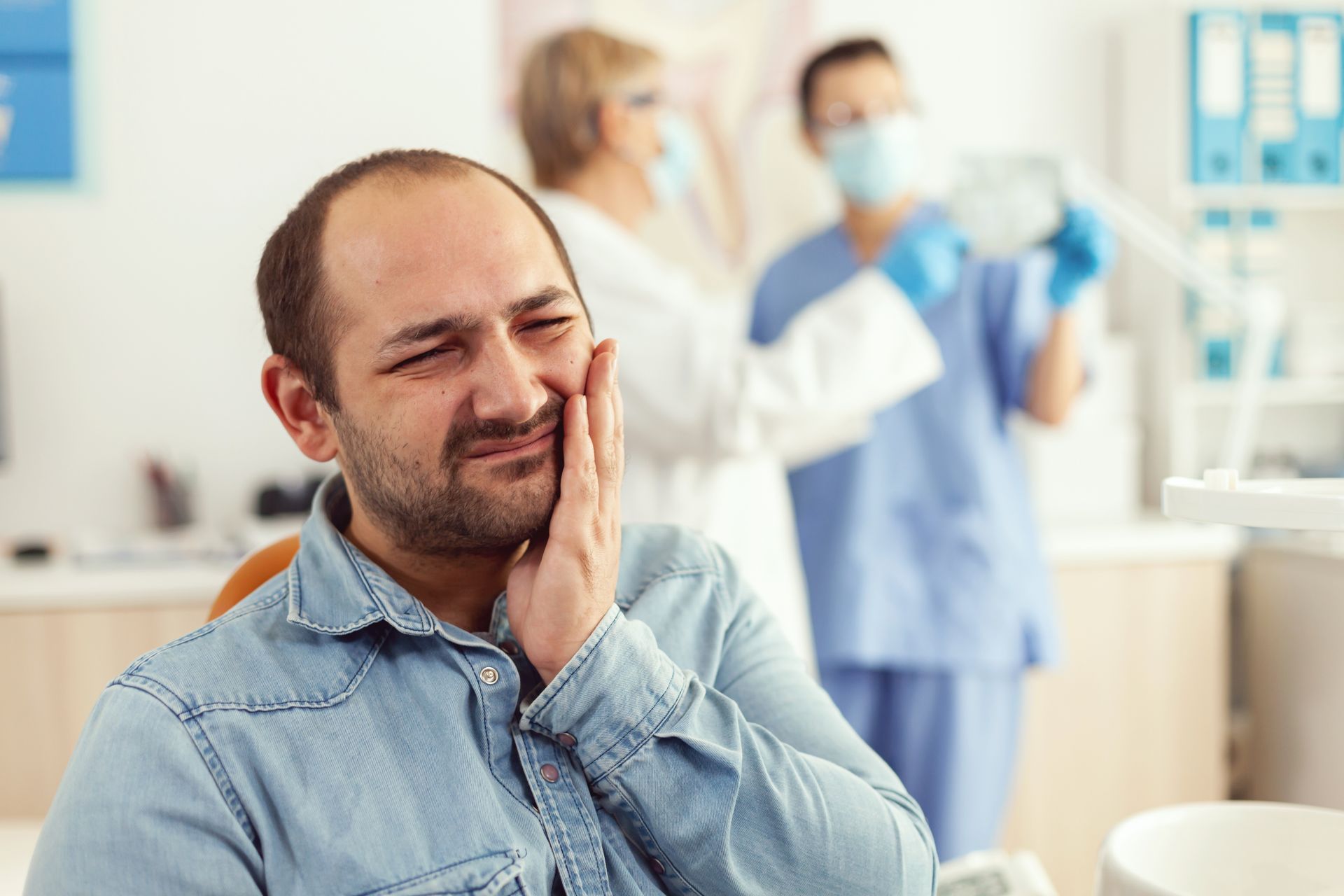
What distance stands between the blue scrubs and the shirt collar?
1.15 metres

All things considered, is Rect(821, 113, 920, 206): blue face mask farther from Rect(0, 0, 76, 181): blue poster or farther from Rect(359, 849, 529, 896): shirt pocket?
Rect(0, 0, 76, 181): blue poster

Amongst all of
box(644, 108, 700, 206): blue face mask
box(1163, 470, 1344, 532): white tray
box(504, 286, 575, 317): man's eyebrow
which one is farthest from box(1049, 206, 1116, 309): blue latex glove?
box(504, 286, 575, 317): man's eyebrow

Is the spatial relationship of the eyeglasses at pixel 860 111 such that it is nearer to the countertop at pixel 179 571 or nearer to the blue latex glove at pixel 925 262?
the blue latex glove at pixel 925 262

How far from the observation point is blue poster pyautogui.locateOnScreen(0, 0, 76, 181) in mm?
2355

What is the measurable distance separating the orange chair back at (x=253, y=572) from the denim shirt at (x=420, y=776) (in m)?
0.11

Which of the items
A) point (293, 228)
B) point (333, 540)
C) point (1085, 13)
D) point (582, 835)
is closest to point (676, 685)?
point (582, 835)

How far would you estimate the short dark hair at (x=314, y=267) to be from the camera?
86cm

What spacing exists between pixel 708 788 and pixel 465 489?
0.88ft

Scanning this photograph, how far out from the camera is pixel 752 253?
2637mm

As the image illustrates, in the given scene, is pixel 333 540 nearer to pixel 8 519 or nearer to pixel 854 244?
pixel 854 244

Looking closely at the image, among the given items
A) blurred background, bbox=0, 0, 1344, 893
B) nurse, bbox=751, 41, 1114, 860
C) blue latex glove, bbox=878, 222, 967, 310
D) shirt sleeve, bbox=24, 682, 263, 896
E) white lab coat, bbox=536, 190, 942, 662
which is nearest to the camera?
shirt sleeve, bbox=24, 682, 263, 896

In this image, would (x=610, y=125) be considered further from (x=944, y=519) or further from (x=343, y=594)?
(x=343, y=594)

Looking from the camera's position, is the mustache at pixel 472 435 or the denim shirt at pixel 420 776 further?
the mustache at pixel 472 435

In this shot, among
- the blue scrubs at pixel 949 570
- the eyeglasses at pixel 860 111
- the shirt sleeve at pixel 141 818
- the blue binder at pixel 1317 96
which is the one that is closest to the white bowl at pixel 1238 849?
the shirt sleeve at pixel 141 818
